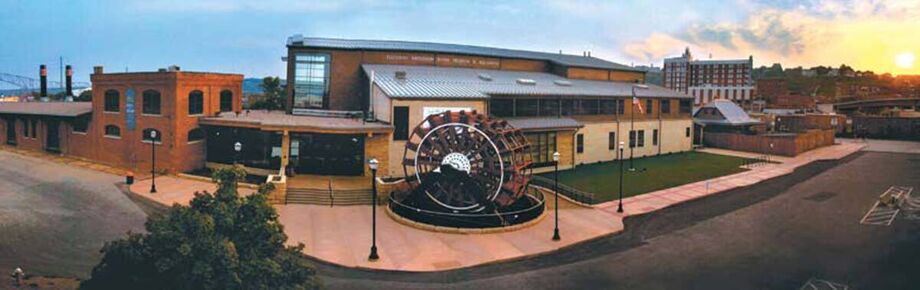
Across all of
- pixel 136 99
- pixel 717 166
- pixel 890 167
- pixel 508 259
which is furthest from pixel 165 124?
pixel 890 167

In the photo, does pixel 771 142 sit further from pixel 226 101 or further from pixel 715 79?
pixel 715 79

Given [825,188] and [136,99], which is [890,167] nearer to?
[825,188]

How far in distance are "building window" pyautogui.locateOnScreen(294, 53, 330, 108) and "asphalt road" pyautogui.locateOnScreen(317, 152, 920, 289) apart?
86.0ft

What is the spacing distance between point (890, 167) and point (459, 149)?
43048 mm

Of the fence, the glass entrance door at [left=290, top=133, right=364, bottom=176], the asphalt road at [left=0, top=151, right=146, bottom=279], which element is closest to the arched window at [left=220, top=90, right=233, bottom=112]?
the asphalt road at [left=0, top=151, right=146, bottom=279]

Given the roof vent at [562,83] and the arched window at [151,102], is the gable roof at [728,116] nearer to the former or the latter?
the roof vent at [562,83]

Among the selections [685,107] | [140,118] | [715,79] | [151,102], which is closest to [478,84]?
[151,102]

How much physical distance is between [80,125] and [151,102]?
29.8 feet

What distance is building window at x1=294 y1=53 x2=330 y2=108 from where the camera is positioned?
46.4 metres

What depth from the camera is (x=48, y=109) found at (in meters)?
48.1

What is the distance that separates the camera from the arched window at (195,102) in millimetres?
40375

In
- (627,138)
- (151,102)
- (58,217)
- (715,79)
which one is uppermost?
(715,79)

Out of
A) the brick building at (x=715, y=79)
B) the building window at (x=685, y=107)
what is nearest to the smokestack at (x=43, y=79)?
the building window at (x=685, y=107)

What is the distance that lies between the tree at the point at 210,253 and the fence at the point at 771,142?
57.1 metres
